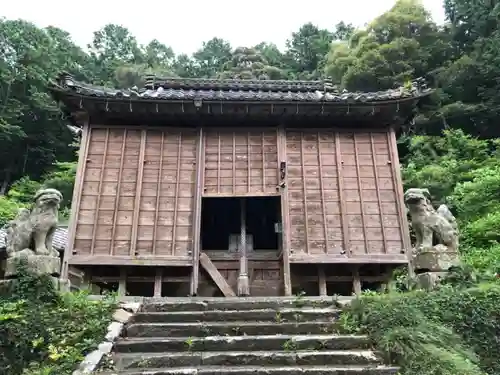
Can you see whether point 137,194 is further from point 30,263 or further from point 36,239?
point 30,263

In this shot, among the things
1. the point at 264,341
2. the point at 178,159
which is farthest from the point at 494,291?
the point at 178,159

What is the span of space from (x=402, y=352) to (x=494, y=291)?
2.28 meters

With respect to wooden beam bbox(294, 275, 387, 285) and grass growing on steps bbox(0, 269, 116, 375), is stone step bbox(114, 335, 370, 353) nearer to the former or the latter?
grass growing on steps bbox(0, 269, 116, 375)

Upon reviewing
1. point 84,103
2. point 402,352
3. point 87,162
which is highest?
point 84,103

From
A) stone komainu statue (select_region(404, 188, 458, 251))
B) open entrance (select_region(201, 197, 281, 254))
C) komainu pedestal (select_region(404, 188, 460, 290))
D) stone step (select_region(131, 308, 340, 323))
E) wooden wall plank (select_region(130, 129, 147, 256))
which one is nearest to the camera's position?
stone step (select_region(131, 308, 340, 323))

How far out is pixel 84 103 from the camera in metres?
10.8

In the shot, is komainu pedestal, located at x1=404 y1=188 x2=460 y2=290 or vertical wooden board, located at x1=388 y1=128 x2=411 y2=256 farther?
vertical wooden board, located at x1=388 y1=128 x2=411 y2=256

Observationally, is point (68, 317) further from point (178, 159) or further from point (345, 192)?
point (345, 192)

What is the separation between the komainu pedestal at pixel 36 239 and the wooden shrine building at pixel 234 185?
2.59 metres

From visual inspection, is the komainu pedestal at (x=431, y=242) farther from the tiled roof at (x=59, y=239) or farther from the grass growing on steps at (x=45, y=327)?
the tiled roof at (x=59, y=239)

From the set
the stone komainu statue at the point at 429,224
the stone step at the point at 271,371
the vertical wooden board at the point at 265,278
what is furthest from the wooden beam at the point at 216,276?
the stone step at the point at 271,371

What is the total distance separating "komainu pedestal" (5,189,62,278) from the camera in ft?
22.9

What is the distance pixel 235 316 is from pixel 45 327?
272 cm

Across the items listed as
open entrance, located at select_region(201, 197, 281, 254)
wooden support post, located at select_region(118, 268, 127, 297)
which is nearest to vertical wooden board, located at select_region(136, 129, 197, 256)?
wooden support post, located at select_region(118, 268, 127, 297)
